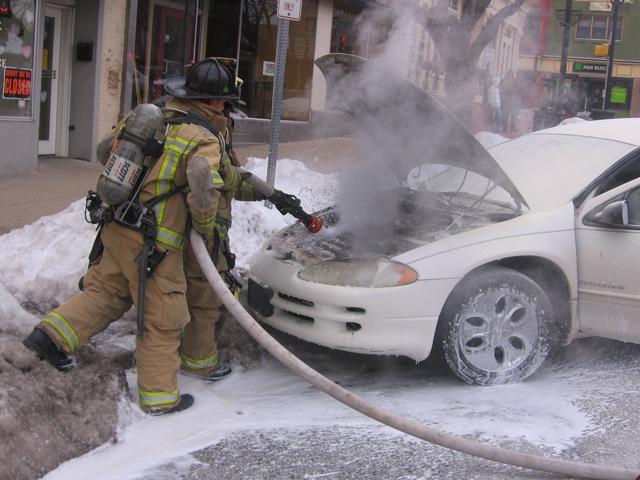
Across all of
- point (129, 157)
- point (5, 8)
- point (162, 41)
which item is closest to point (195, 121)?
→ point (129, 157)

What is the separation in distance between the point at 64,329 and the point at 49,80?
788 centimetres

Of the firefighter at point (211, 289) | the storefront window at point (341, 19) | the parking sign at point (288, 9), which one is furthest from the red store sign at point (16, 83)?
the storefront window at point (341, 19)

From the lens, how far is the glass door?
35.2 ft

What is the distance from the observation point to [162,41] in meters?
12.9

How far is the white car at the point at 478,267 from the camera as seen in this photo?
4.27m

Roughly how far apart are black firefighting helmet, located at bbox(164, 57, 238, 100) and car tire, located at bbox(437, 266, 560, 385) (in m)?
1.69

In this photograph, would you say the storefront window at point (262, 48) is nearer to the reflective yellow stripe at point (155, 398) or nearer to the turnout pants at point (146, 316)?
the turnout pants at point (146, 316)

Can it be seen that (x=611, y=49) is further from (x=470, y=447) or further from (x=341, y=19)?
(x=470, y=447)

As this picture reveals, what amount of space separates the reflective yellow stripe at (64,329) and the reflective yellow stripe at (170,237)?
63 centimetres

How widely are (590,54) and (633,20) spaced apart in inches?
58.8

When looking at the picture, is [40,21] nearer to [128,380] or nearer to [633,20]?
[128,380]

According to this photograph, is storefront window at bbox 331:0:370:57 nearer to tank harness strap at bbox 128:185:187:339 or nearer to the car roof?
the car roof

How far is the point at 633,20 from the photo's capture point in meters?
22.2

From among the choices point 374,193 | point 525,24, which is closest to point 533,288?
point 374,193
